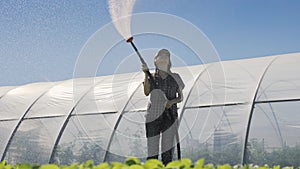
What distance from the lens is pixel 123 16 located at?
4836 mm

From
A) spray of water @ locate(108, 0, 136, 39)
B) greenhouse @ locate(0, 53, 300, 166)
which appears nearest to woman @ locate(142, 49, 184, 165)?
spray of water @ locate(108, 0, 136, 39)

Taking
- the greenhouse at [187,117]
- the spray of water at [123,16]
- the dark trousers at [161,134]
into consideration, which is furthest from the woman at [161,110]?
the greenhouse at [187,117]

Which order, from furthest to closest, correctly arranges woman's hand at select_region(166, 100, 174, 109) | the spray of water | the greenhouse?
the greenhouse < woman's hand at select_region(166, 100, 174, 109) < the spray of water

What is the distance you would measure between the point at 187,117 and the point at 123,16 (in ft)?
19.2

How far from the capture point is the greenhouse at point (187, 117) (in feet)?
31.2

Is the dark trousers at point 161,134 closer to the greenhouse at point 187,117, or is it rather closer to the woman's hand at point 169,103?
the woman's hand at point 169,103

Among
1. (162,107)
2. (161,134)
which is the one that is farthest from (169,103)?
(161,134)

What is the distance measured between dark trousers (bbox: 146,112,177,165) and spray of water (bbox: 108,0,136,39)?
4.35 ft

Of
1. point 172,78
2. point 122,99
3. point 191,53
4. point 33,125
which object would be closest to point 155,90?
point 172,78

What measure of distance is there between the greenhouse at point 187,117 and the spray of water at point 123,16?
15.0 ft

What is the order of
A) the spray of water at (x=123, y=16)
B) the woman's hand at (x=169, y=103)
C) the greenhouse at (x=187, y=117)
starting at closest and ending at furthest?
the spray of water at (x=123, y=16) < the woman's hand at (x=169, y=103) < the greenhouse at (x=187, y=117)

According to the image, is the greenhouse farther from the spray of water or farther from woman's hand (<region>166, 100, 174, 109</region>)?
the spray of water

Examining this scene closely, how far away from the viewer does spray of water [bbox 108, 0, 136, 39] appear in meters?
4.81

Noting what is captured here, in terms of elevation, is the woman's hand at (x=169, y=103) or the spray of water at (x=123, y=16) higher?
the spray of water at (x=123, y=16)
